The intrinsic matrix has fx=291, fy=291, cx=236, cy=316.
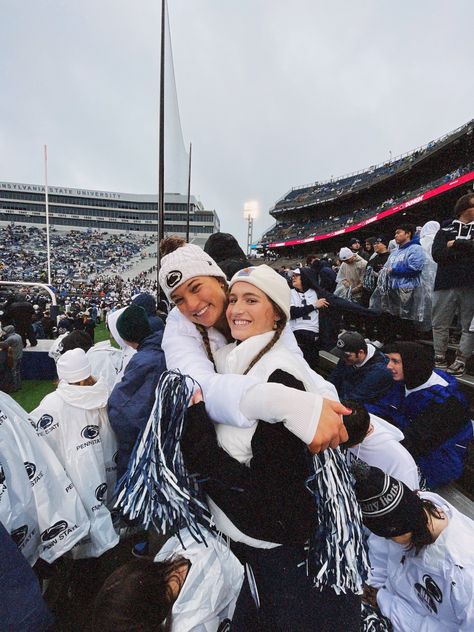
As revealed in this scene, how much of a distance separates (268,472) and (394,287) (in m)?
3.85

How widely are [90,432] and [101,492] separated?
15.7 inches

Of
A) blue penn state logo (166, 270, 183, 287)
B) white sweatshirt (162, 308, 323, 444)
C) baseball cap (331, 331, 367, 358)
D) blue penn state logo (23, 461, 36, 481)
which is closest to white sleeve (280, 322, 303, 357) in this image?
white sweatshirt (162, 308, 323, 444)

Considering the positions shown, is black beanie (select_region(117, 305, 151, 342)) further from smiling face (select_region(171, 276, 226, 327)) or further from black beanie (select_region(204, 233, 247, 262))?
smiling face (select_region(171, 276, 226, 327))

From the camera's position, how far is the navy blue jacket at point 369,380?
8.70 ft

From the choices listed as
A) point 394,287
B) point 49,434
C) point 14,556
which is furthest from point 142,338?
point 394,287

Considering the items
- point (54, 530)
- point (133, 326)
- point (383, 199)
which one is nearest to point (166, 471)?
point (54, 530)

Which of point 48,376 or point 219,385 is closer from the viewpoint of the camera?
point 219,385

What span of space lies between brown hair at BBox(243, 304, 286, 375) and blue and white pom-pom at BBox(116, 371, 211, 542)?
0.74ft

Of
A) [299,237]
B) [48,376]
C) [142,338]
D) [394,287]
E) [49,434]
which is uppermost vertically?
[299,237]

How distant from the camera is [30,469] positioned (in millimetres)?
1605

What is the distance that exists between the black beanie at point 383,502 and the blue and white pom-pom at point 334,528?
0.15 m

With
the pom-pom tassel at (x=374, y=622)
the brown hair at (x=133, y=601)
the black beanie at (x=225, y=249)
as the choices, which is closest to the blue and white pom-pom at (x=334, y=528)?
the brown hair at (x=133, y=601)

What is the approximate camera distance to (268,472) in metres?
0.93

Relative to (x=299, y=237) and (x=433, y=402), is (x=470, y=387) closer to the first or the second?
(x=433, y=402)
